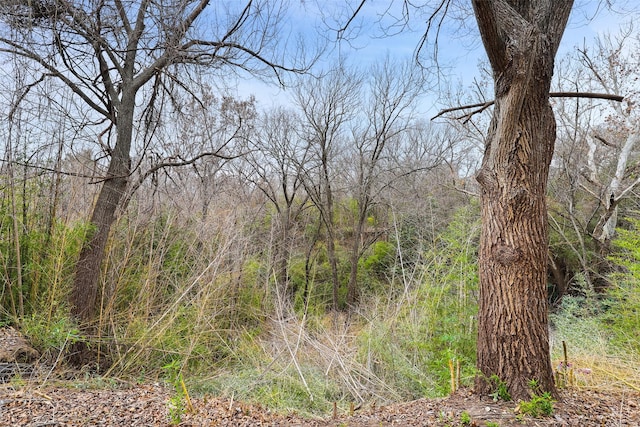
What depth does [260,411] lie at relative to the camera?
2.81 meters

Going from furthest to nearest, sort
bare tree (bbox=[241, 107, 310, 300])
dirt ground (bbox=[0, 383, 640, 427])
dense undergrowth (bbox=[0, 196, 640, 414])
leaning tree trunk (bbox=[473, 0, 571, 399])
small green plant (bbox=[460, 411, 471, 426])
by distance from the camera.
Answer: bare tree (bbox=[241, 107, 310, 300]) → dense undergrowth (bbox=[0, 196, 640, 414]) → leaning tree trunk (bbox=[473, 0, 571, 399]) → dirt ground (bbox=[0, 383, 640, 427]) → small green plant (bbox=[460, 411, 471, 426])

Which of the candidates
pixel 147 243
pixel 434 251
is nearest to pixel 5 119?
pixel 147 243

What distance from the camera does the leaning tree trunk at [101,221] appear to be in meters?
3.70

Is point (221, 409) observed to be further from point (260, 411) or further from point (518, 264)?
point (518, 264)

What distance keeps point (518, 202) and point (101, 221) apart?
362cm

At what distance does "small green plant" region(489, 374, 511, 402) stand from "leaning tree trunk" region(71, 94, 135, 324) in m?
3.53

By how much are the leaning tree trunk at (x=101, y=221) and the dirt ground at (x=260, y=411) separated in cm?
92

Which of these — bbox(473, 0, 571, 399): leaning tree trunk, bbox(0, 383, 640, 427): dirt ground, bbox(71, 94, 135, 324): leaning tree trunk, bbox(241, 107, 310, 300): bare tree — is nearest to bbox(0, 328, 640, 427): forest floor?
bbox(0, 383, 640, 427): dirt ground

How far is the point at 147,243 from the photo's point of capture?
4617mm

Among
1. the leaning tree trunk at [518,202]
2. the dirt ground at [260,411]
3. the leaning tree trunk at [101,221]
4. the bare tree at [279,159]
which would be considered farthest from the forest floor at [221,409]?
the bare tree at [279,159]

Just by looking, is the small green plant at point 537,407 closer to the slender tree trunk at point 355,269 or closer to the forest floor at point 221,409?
the forest floor at point 221,409

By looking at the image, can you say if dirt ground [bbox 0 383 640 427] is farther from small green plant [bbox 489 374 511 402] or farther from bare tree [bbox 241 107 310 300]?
bare tree [bbox 241 107 310 300]

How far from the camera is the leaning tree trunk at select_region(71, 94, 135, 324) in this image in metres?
3.70

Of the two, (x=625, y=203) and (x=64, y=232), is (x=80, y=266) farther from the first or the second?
(x=625, y=203)
